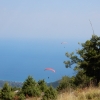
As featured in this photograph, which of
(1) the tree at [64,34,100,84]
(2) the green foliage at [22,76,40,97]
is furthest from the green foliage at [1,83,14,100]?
(1) the tree at [64,34,100,84]

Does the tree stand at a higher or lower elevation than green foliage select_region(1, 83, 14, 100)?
higher

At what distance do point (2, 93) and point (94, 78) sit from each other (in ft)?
23.9

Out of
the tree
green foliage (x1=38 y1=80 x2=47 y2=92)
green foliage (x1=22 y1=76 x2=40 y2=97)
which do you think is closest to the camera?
green foliage (x1=22 y1=76 x2=40 y2=97)

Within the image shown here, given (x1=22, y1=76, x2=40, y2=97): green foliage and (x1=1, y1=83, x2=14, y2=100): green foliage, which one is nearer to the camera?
(x1=1, y1=83, x2=14, y2=100): green foliage

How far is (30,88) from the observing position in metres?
16.4

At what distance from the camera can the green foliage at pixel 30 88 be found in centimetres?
1608

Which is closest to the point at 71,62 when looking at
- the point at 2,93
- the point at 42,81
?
the point at 42,81

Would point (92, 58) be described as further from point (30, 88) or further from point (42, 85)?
point (30, 88)

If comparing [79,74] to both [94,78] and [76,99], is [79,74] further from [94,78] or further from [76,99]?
[76,99]

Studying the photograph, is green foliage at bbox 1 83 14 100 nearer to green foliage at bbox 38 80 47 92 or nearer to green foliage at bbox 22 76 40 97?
green foliage at bbox 22 76 40 97

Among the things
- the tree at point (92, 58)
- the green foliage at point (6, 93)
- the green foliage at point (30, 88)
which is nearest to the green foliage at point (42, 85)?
the green foliage at point (30, 88)

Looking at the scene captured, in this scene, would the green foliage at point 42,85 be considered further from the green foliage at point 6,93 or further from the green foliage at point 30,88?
the green foliage at point 6,93

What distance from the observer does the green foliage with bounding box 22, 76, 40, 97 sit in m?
16.1

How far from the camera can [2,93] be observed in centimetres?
1631
